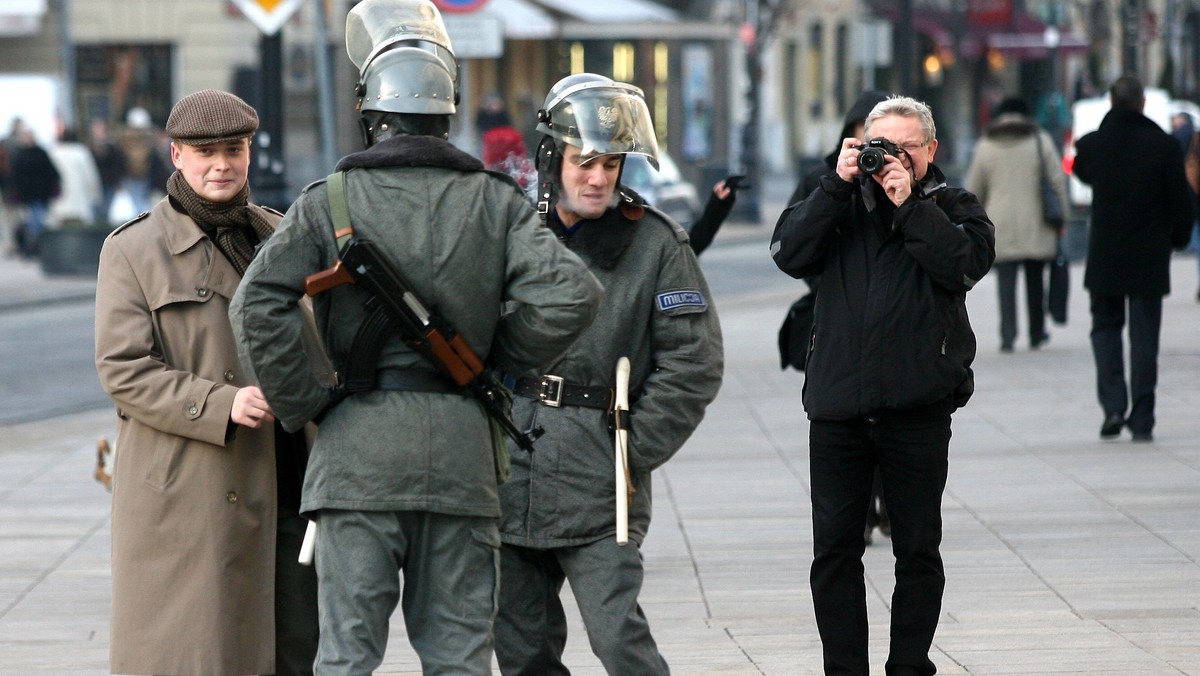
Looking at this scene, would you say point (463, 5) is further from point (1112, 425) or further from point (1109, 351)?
point (1112, 425)

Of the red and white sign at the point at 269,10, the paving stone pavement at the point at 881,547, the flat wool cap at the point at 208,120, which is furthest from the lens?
the red and white sign at the point at 269,10

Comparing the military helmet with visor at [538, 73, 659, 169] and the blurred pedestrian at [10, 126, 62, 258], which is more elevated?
the military helmet with visor at [538, 73, 659, 169]

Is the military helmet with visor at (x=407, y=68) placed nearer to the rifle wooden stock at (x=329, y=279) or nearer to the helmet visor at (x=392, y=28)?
the helmet visor at (x=392, y=28)

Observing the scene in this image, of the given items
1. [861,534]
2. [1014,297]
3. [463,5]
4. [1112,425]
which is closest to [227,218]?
[861,534]

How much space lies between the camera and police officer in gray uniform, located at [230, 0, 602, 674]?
4.10 m

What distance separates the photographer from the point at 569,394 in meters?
4.72

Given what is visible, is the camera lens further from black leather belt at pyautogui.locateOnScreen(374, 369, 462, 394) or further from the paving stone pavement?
the paving stone pavement

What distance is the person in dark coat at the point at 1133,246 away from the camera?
9.89 metres

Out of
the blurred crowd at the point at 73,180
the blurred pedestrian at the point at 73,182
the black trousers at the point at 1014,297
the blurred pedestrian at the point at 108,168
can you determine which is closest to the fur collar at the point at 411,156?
the black trousers at the point at 1014,297

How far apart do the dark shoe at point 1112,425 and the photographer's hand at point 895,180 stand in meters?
5.38

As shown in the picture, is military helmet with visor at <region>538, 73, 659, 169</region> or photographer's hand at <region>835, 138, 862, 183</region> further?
photographer's hand at <region>835, 138, 862, 183</region>

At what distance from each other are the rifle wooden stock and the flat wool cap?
2.53 feet

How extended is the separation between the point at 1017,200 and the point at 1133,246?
3.85 meters

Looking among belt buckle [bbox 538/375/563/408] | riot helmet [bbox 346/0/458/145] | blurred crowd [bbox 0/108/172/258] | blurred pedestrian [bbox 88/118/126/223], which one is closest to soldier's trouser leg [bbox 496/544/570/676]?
belt buckle [bbox 538/375/563/408]
